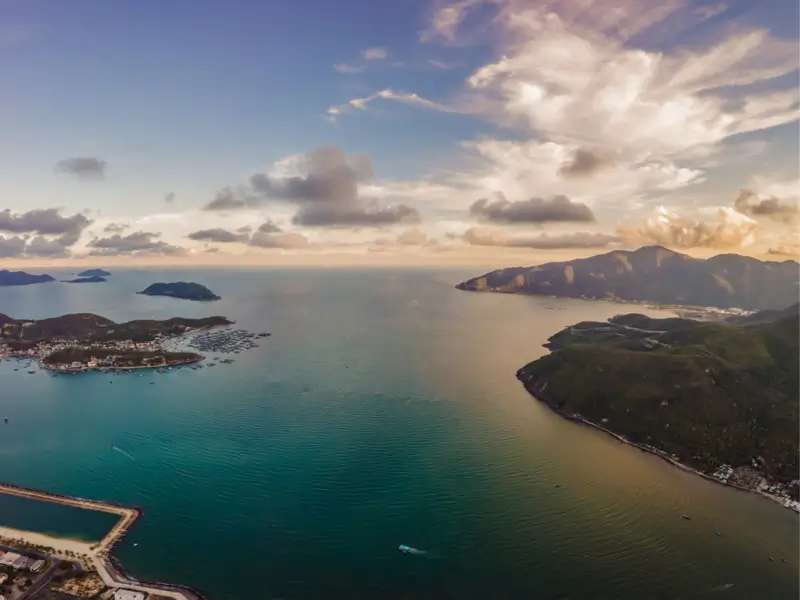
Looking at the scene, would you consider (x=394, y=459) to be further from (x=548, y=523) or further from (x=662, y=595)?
(x=662, y=595)

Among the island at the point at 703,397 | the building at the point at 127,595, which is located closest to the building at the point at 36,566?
the building at the point at 127,595

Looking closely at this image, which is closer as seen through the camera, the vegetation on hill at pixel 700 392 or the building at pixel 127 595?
the building at pixel 127 595

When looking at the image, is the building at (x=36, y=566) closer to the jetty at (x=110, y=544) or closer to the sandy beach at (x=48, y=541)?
the sandy beach at (x=48, y=541)

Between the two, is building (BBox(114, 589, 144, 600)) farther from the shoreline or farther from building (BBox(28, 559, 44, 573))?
the shoreline

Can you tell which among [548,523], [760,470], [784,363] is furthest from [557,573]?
[784,363]

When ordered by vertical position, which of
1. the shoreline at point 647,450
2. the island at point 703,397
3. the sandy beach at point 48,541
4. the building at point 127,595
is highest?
the island at point 703,397

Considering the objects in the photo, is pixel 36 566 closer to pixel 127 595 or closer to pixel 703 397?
pixel 127 595
